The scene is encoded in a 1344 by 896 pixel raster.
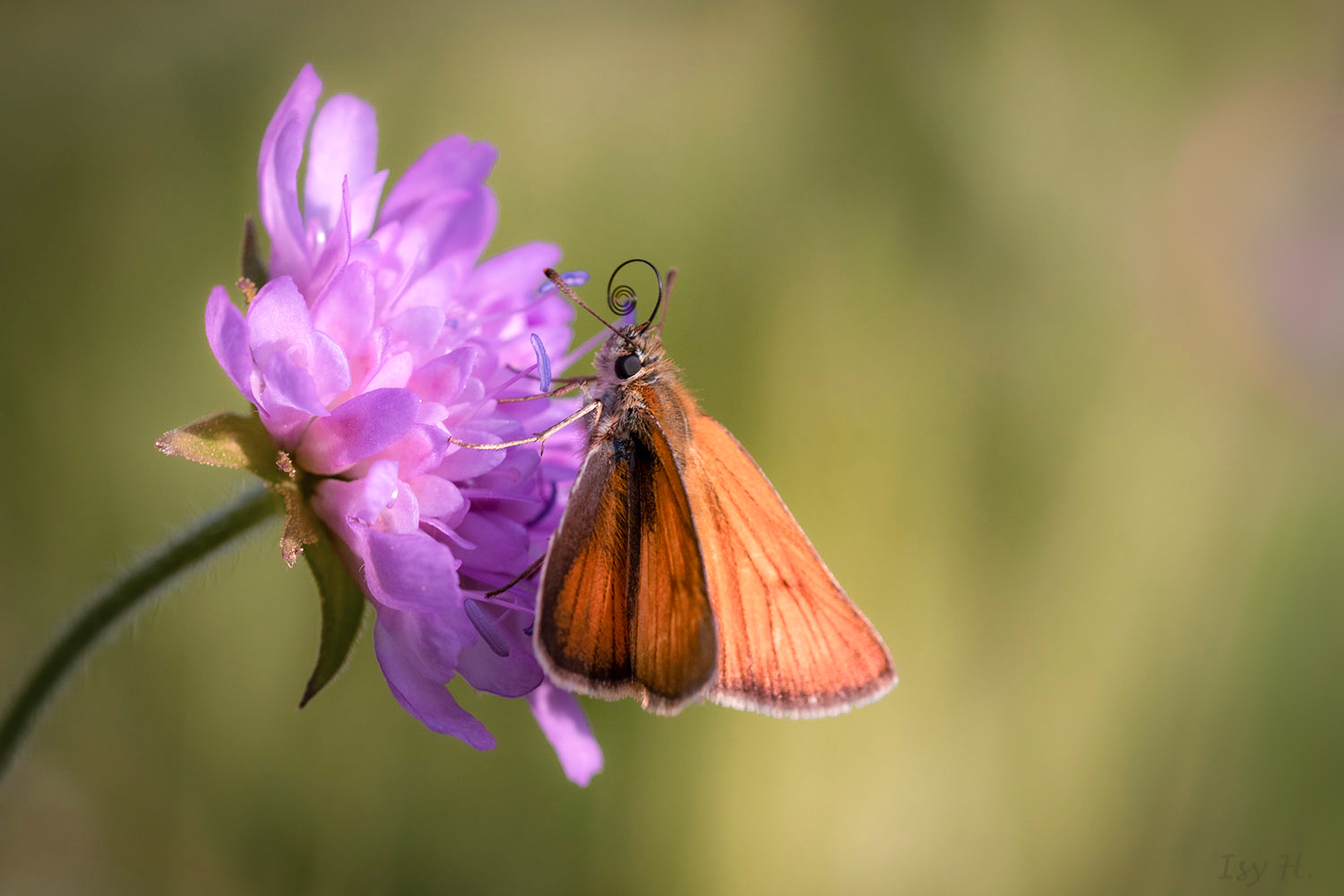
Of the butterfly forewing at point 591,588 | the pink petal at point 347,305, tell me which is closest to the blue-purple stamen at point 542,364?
the butterfly forewing at point 591,588

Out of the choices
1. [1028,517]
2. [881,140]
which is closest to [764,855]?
[1028,517]

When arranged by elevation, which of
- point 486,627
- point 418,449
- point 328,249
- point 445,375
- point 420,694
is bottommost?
point 420,694

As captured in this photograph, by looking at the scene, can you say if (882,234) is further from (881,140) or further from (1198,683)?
(1198,683)

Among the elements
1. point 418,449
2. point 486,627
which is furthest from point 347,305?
point 486,627

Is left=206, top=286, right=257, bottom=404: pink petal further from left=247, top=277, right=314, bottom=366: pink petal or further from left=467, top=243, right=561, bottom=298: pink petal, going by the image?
left=467, top=243, right=561, bottom=298: pink petal

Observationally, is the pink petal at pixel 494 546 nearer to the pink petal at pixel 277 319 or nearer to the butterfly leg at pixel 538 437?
the butterfly leg at pixel 538 437

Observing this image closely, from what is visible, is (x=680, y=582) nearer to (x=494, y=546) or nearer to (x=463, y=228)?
(x=494, y=546)
